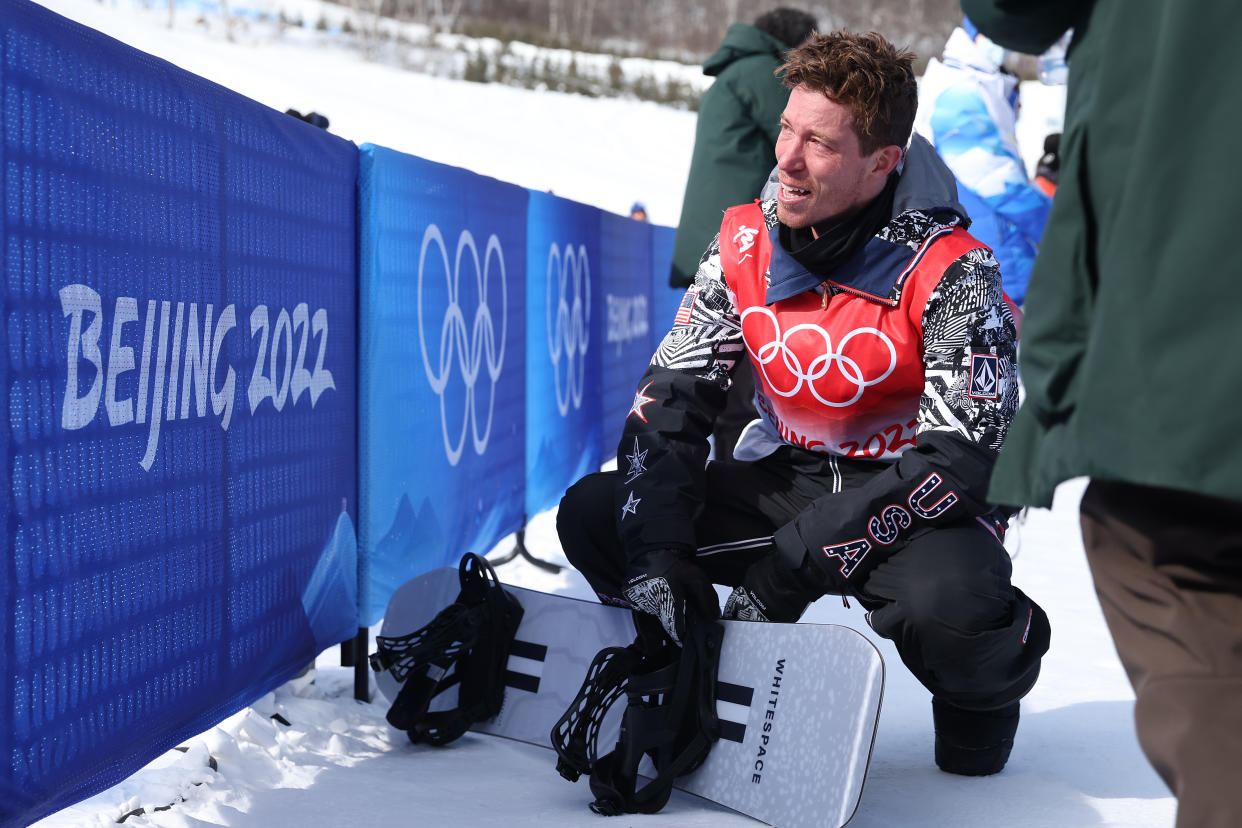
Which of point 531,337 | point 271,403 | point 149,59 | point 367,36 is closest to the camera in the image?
point 149,59

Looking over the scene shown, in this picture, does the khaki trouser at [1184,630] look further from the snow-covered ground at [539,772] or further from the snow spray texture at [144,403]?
the snow spray texture at [144,403]

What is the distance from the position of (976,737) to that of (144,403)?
173 cm

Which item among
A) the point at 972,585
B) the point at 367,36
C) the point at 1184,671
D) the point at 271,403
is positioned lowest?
the point at 972,585

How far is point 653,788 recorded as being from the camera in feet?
7.49

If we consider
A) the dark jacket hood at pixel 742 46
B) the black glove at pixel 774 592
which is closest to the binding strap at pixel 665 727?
the black glove at pixel 774 592

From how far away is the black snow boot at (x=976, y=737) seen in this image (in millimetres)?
2482

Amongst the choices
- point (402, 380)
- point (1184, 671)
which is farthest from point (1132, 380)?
Answer: point (402, 380)

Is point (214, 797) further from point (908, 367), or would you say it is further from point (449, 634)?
point (908, 367)

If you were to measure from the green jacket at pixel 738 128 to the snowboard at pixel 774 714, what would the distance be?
1906 mm

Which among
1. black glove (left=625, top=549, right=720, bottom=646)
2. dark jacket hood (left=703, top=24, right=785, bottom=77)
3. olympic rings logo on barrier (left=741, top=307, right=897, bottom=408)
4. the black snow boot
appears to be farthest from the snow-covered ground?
dark jacket hood (left=703, top=24, right=785, bottom=77)

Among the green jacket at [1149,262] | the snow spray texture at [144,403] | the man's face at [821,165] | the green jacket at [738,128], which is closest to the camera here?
the green jacket at [1149,262]

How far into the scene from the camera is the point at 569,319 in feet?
17.7

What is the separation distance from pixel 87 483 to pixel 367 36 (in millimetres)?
41722

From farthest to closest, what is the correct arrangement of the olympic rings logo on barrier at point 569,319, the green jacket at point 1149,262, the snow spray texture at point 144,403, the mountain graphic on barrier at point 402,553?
the olympic rings logo on barrier at point 569,319
the mountain graphic on barrier at point 402,553
the snow spray texture at point 144,403
the green jacket at point 1149,262
